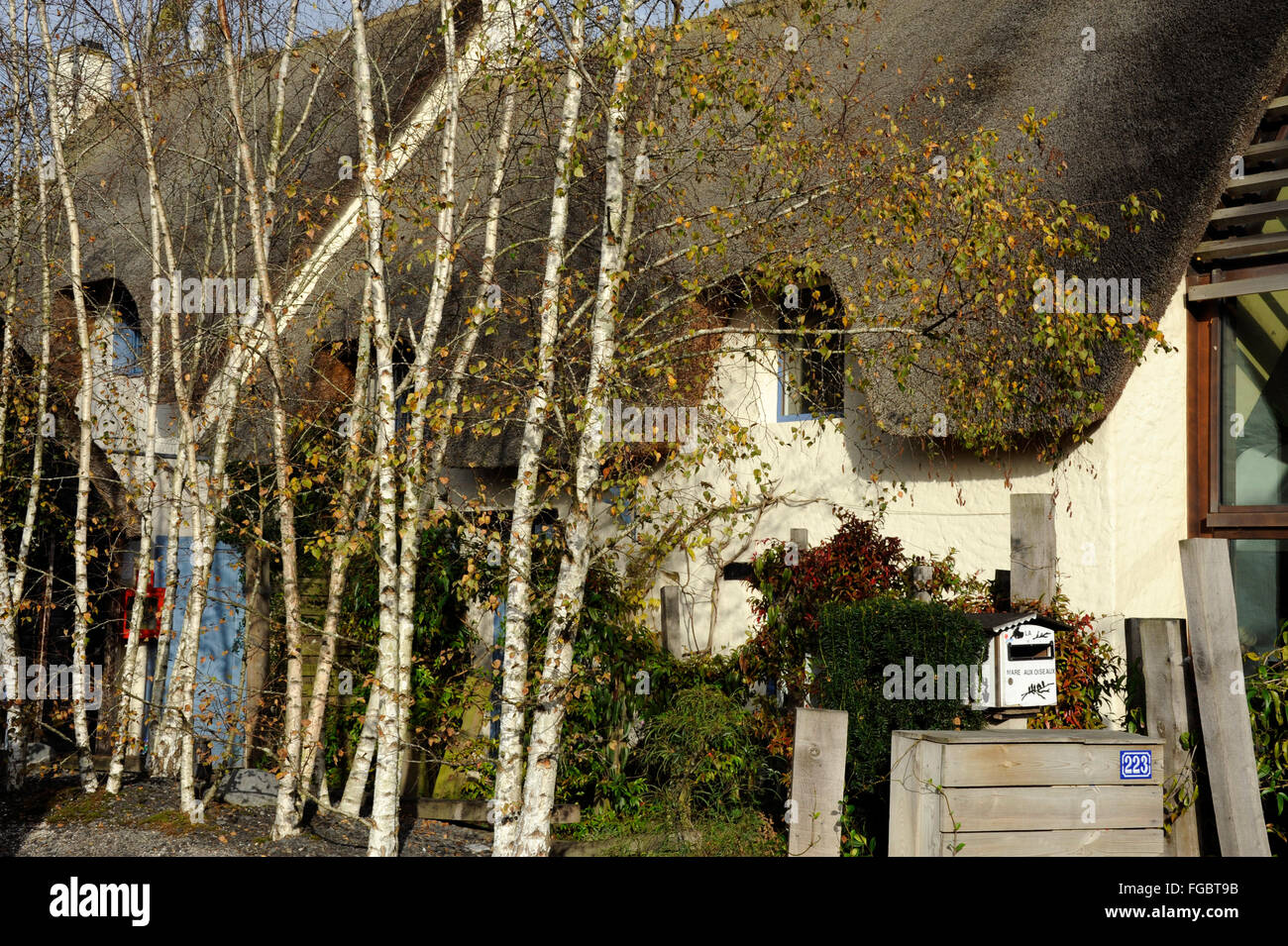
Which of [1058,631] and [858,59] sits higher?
[858,59]

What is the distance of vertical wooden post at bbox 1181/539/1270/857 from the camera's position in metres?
4.95

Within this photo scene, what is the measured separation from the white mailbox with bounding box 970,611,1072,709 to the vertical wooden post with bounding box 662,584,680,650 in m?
2.51

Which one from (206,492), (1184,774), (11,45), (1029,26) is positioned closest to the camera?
(1184,774)

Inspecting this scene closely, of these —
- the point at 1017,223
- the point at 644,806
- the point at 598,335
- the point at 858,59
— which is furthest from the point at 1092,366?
the point at 858,59

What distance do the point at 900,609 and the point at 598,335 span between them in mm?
1822

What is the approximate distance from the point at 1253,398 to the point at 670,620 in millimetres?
3633

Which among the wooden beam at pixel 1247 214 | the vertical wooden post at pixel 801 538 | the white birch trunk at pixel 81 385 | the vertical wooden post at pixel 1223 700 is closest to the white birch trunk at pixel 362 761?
the white birch trunk at pixel 81 385

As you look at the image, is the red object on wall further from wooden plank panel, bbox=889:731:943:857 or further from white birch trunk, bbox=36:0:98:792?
wooden plank panel, bbox=889:731:943:857

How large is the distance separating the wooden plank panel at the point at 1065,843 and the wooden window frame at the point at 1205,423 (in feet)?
Answer: 7.01

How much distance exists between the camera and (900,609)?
17.8 ft

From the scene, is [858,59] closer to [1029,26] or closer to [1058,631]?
[1029,26]

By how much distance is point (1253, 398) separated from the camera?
21.3ft

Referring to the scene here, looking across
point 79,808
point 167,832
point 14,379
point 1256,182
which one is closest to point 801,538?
point 1256,182

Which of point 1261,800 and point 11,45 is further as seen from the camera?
point 11,45
